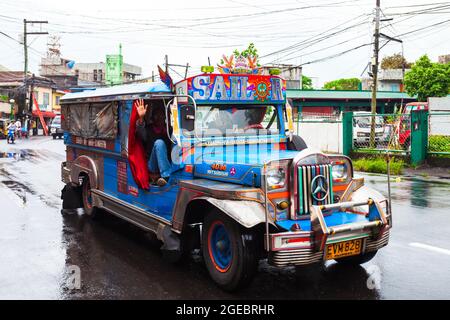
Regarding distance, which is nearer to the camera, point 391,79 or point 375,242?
point 375,242

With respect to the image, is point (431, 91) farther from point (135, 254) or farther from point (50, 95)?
point (135, 254)

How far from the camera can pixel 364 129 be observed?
22375 mm

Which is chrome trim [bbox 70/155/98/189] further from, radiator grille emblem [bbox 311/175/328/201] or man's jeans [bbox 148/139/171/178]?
radiator grille emblem [bbox 311/175/328/201]

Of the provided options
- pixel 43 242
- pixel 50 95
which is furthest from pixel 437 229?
pixel 50 95

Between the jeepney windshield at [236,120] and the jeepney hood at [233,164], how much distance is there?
27cm

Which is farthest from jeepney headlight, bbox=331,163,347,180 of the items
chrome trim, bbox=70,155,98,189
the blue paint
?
chrome trim, bbox=70,155,98,189

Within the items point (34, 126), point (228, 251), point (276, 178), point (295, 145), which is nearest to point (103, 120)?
point (295, 145)

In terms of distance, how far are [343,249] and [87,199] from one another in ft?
18.2

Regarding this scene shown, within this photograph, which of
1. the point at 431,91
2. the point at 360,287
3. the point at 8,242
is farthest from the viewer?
the point at 431,91

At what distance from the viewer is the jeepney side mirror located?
5812 mm

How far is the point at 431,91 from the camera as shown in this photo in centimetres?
4816

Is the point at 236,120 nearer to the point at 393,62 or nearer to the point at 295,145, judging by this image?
the point at 295,145

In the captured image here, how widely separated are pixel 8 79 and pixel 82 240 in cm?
6114
